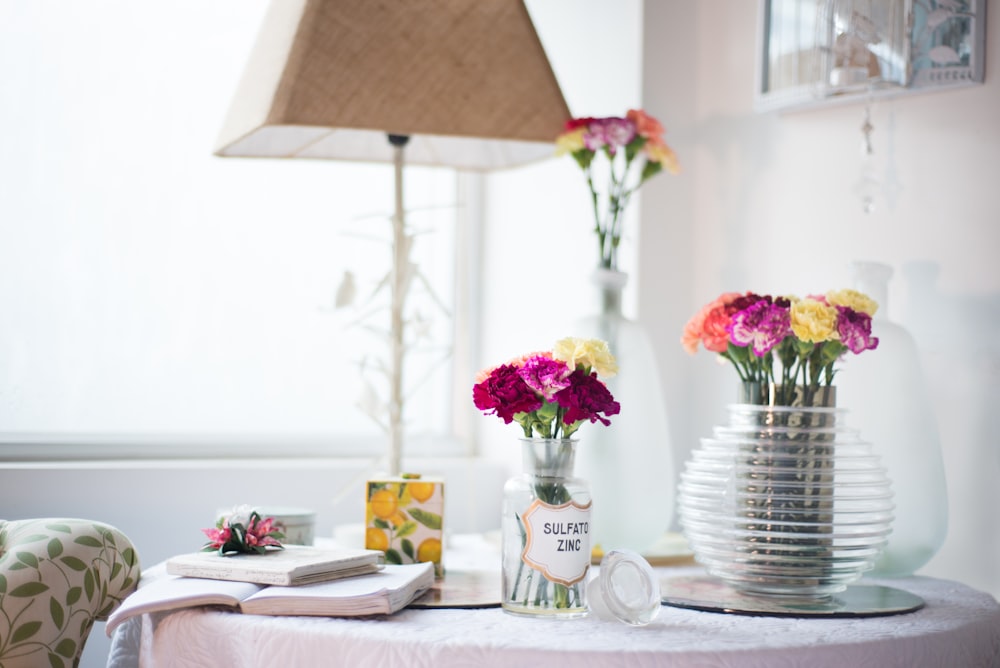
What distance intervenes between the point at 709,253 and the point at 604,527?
607mm

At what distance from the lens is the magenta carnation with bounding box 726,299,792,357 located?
1193 mm

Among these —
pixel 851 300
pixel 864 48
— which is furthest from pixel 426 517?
pixel 864 48

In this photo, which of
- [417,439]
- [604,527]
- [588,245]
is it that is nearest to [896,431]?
[604,527]

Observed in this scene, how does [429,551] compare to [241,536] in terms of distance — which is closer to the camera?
[241,536]

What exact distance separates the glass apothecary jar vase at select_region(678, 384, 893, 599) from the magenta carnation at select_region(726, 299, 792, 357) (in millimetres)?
70

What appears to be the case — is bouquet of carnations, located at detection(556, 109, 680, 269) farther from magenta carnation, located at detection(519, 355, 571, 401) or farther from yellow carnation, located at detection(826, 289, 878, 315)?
magenta carnation, located at detection(519, 355, 571, 401)

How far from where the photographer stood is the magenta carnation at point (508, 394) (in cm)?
106

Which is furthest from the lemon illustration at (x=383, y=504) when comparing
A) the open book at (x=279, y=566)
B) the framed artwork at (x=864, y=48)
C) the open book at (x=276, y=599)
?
the framed artwork at (x=864, y=48)

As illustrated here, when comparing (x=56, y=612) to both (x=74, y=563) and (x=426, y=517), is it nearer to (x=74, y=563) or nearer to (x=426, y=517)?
(x=74, y=563)

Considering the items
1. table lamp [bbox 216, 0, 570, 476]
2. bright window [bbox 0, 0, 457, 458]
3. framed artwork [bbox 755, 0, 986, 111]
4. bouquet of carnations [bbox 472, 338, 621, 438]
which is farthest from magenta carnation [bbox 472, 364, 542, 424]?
framed artwork [bbox 755, 0, 986, 111]

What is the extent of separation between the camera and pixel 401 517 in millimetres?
1310

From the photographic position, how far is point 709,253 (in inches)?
73.4

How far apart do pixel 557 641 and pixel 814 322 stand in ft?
1.51

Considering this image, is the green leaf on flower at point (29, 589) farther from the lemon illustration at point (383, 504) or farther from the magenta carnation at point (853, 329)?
the magenta carnation at point (853, 329)
